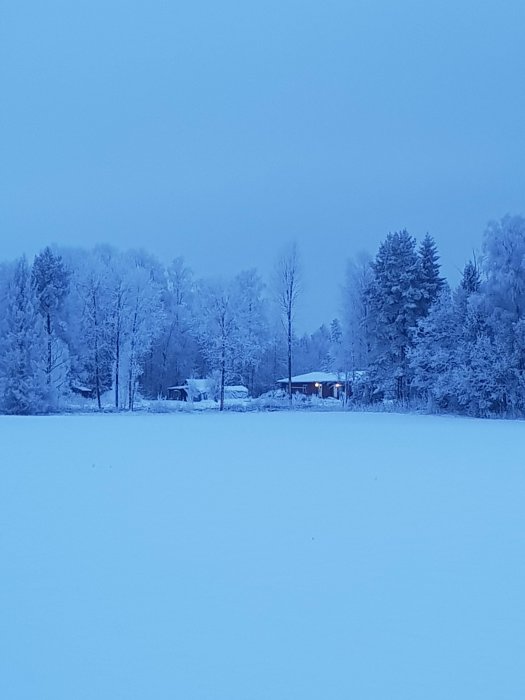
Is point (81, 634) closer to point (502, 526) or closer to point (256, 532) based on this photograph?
point (256, 532)

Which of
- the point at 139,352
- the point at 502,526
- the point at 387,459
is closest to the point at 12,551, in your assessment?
the point at 502,526

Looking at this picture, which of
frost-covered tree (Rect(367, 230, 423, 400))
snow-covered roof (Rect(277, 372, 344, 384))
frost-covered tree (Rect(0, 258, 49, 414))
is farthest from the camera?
snow-covered roof (Rect(277, 372, 344, 384))

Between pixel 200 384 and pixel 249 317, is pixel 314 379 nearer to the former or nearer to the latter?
pixel 200 384

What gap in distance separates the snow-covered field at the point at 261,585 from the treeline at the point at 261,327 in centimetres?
2135

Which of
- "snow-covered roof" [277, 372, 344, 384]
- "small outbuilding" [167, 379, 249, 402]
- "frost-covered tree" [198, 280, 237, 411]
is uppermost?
"frost-covered tree" [198, 280, 237, 411]

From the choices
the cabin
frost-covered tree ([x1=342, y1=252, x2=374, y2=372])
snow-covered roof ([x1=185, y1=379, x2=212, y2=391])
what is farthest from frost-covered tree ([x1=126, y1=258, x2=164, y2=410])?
the cabin

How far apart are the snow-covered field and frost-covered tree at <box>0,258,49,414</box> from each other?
2324 centimetres

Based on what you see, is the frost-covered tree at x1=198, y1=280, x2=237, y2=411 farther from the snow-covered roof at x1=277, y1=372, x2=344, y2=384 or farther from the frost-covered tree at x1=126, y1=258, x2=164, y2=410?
the snow-covered roof at x1=277, y1=372, x2=344, y2=384

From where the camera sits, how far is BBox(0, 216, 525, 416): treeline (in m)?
31.3

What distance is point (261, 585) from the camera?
5.39m

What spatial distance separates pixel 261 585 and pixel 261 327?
38745 mm

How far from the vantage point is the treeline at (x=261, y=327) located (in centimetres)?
3131

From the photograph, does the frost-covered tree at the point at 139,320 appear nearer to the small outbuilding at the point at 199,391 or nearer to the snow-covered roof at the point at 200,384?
the small outbuilding at the point at 199,391

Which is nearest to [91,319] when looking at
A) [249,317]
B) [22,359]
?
[22,359]
